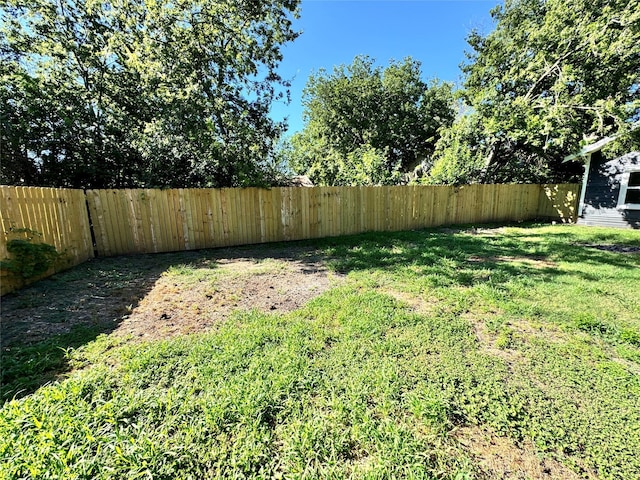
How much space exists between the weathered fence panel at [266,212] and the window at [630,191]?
148cm

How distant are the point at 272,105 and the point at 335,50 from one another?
855 centimetres

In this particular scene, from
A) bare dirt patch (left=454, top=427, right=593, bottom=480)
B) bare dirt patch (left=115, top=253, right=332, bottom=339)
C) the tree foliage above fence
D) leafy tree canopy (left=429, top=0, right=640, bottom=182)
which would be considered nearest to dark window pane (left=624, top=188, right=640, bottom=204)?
leafy tree canopy (left=429, top=0, right=640, bottom=182)

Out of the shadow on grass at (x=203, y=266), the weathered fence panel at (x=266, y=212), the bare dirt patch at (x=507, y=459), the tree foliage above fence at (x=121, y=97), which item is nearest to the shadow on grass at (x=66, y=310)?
the shadow on grass at (x=203, y=266)

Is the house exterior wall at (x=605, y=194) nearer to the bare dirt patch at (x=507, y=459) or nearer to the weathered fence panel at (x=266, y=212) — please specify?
the weathered fence panel at (x=266, y=212)

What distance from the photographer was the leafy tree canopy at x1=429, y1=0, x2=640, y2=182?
27.9 ft

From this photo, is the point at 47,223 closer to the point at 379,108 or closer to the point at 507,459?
the point at 507,459

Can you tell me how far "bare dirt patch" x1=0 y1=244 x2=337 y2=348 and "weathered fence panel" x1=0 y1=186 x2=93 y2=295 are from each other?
242 mm

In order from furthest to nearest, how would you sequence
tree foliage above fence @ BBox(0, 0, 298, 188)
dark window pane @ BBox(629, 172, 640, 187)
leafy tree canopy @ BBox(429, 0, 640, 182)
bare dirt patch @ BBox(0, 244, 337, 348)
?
dark window pane @ BBox(629, 172, 640, 187) < leafy tree canopy @ BBox(429, 0, 640, 182) < tree foliage above fence @ BBox(0, 0, 298, 188) < bare dirt patch @ BBox(0, 244, 337, 348)

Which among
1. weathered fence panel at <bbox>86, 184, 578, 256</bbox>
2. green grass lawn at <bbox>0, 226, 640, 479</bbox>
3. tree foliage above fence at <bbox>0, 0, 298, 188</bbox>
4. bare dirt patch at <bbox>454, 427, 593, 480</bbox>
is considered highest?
tree foliage above fence at <bbox>0, 0, 298, 188</bbox>

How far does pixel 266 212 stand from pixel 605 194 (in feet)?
37.0

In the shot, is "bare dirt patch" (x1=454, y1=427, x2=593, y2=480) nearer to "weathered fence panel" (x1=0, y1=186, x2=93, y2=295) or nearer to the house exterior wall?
"weathered fence panel" (x1=0, y1=186, x2=93, y2=295)

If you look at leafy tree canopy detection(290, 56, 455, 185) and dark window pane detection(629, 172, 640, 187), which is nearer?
dark window pane detection(629, 172, 640, 187)

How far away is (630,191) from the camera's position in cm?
912

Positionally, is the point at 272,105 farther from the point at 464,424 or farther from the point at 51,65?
the point at 464,424
